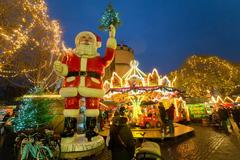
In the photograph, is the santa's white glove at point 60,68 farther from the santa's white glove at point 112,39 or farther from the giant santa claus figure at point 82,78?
the santa's white glove at point 112,39

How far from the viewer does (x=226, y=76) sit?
3319 centimetres

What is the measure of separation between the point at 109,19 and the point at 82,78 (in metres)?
2.97

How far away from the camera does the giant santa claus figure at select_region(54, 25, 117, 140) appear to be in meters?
8.50

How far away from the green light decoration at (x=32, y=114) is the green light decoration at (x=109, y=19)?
17.5 ft

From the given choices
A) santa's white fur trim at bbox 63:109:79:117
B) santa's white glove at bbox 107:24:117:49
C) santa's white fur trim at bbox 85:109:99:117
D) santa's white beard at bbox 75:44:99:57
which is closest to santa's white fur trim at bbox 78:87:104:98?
santa's white fur trim at bbox 85:109:99:117

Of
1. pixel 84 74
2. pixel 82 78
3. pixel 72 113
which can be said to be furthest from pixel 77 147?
pixel 84 74

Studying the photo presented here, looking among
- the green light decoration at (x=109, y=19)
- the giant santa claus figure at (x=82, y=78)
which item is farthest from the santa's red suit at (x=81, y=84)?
the green light decoration at (x=109, y=19)

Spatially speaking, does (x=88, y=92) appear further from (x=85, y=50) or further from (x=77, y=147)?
(x=77, y=147)

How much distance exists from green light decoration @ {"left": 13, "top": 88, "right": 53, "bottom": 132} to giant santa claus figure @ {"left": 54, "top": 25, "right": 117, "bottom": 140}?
379 cm

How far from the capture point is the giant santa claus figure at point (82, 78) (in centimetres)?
850

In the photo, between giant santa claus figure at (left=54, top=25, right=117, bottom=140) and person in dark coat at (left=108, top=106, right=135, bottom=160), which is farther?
giant santa claus figure at (left=54, top=25, right=117, bottom=140)

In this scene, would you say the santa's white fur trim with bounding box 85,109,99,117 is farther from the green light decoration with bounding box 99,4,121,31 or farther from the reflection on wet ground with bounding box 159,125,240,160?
the green light decoration with bounding box 99,4,121,31

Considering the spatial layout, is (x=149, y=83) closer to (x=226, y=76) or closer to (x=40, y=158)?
(x=40, y=158)

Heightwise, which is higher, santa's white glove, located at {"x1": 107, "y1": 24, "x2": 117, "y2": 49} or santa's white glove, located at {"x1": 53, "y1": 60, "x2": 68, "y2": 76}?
santa's white glove, located at {"x1": 107, "y1": 24, "x2": 117, "y2": 49}
